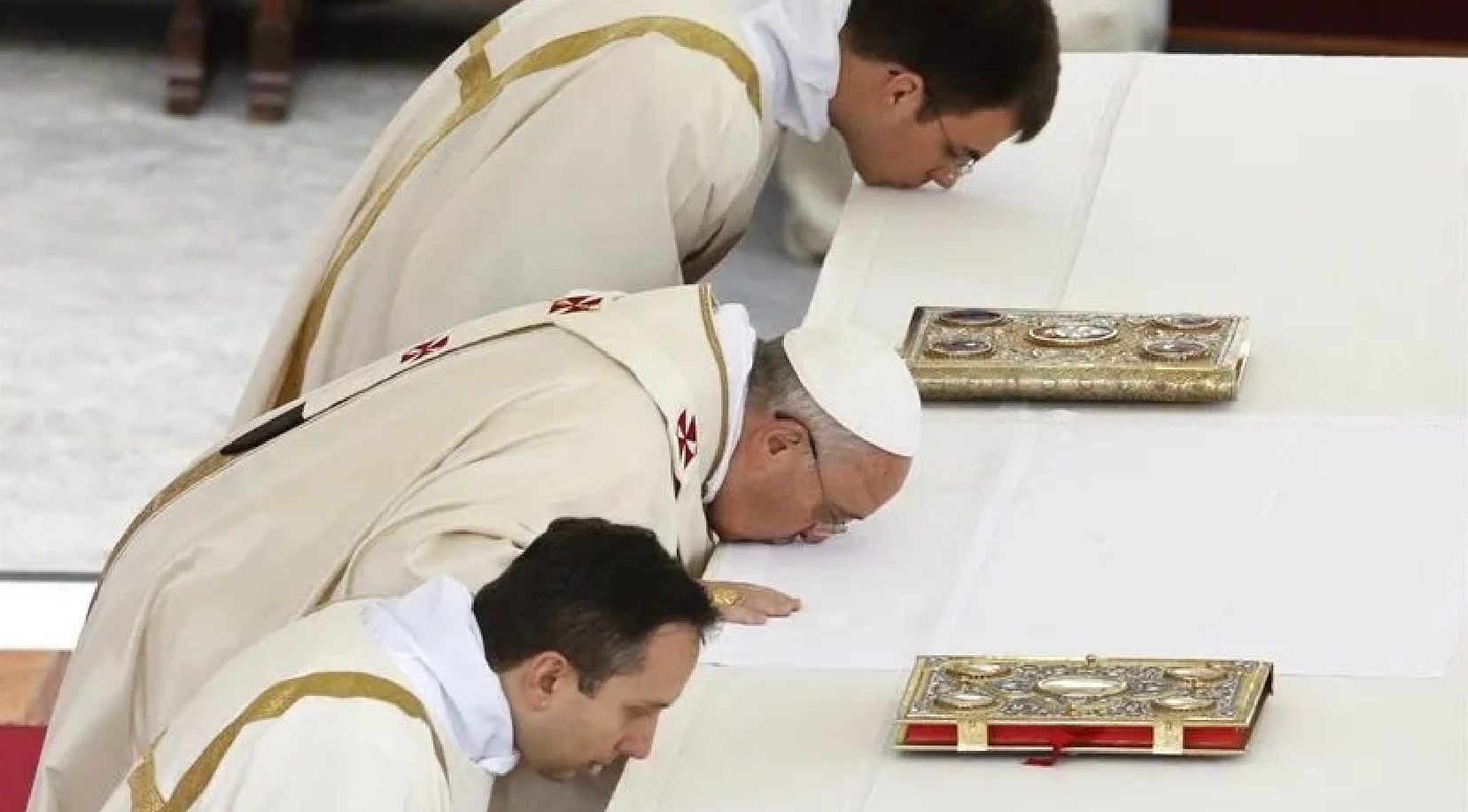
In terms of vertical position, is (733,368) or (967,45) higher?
(967,45)

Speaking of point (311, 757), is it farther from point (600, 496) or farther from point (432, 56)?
point (432, 56)

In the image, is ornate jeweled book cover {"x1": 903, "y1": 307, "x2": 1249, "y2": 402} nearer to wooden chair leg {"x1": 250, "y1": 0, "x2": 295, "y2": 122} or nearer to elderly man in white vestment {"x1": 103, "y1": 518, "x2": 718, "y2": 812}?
elderly man in white vestment {"x1": 103, "y1": 518, "x2": 718, "y2": 812}

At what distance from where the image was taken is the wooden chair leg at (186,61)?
22.6 ft

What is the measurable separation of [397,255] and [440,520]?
88 centimetres

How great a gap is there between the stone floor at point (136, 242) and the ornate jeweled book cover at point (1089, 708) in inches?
94.7

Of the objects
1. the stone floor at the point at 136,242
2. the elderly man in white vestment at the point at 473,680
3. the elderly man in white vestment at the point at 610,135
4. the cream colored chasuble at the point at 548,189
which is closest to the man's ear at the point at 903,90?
the elderly man in white vestment at the point at 610,135

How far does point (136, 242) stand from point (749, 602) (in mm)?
3462

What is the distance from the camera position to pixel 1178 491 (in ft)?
10.5

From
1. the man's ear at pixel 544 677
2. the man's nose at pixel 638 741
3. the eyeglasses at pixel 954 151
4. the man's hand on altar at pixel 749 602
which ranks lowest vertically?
the man's hand on altar at pixel 749 602

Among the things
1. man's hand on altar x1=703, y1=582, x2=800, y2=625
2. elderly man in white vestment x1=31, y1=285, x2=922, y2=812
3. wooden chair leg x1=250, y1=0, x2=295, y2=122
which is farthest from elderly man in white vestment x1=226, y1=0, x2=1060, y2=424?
wooden chair leg x1=250, y1=0, x2=295, y2=122

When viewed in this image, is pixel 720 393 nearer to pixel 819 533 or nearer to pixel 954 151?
pixel 819 533

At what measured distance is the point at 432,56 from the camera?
7293 millimetres

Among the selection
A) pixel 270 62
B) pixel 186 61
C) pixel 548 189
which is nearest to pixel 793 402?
pixel 548 189

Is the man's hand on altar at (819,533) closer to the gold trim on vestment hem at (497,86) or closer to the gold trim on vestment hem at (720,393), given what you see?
the gold trim on vestment hem at (720,393)
